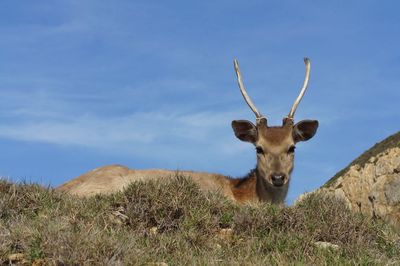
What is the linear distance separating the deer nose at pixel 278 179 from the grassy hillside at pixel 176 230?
4.56ft

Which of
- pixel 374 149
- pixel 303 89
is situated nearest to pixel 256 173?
pixel 303 89

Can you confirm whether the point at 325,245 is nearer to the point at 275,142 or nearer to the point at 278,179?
the point at 278,179

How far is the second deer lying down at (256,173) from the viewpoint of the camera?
13594 mm

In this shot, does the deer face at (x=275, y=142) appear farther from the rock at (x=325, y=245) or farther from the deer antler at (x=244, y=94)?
the rock at (x=325, y=245)

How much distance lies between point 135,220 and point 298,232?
2.37 metres

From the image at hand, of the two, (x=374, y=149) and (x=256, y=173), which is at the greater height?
(x=374, y=149)

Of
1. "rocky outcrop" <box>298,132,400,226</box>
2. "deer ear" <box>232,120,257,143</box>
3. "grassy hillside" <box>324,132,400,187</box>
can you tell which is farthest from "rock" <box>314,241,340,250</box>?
"grassy hillside" <box>324,132,400,187</box>

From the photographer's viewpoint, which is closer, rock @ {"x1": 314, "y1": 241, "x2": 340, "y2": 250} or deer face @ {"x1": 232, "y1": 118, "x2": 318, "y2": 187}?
rock @ {"x1": 314, "y1": 241, "x2": 340, "y2": 250}

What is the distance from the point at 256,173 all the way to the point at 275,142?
1051 mm

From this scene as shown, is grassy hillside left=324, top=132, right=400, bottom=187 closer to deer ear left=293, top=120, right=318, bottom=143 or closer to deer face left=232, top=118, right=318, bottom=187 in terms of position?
deer ear left=293, top=120, right=318, bottom=143

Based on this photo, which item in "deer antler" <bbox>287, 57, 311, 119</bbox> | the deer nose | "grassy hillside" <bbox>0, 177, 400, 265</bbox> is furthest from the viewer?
"deer antler" <bbox>287, 57, 311, 119</bbox>

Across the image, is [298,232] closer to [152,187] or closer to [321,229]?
[321,229]

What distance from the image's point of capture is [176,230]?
10.0m

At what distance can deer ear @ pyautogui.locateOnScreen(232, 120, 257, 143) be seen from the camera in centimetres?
1426
